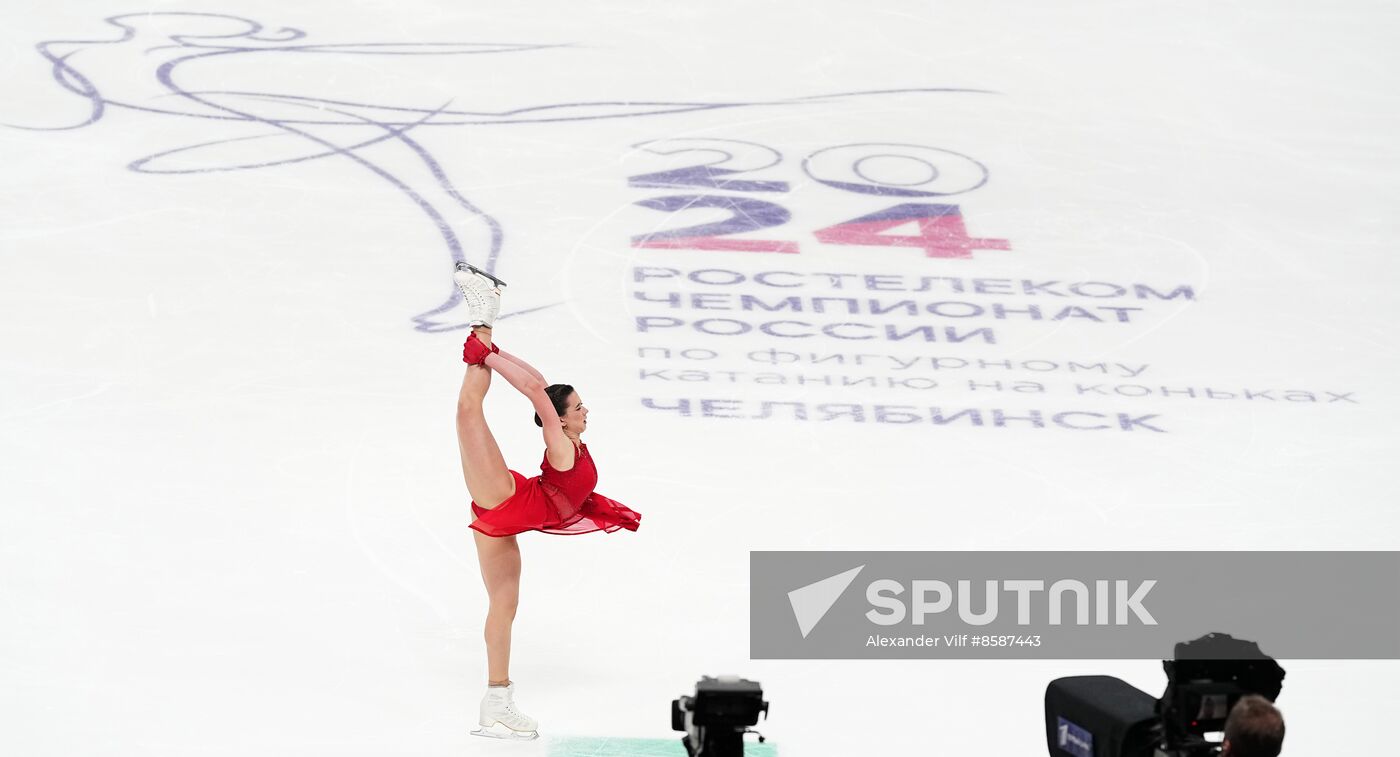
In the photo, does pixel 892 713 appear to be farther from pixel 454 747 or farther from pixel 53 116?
pixel 53 116

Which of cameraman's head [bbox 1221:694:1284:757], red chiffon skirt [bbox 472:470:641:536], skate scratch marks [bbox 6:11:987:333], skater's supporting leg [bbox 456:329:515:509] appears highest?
skate scratch marks [bbox 6:11:987:333]

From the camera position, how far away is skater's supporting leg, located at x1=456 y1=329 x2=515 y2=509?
560 cm

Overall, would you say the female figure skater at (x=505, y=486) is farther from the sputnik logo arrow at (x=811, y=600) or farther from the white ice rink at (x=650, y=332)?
the sputnik logo arrow at (x=811, y=600)

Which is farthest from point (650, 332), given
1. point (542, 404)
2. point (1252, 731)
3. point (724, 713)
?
point (1252, 731)

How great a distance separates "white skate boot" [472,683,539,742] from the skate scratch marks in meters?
4.01

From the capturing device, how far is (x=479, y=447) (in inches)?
222

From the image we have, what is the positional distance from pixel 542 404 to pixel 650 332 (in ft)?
11.7

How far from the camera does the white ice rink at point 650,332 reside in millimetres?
6258

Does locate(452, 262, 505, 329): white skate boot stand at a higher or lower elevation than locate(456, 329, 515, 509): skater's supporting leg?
higher

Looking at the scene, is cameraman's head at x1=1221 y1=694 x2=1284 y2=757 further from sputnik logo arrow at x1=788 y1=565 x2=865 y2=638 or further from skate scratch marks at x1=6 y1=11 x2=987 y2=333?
skate scratch marks at x1=6 y1=11 x2=987 y2=333

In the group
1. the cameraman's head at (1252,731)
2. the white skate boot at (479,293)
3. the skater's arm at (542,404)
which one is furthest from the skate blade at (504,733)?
the cameraman's head at (1252,731)

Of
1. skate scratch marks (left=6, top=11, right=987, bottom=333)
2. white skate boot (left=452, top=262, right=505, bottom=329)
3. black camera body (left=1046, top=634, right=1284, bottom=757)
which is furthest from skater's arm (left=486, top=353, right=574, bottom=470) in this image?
skate scratch marks (left=6, top=11, right=987, bottom=333)

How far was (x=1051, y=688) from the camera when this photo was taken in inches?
167

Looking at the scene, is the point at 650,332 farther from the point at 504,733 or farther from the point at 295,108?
the point at 504,733
